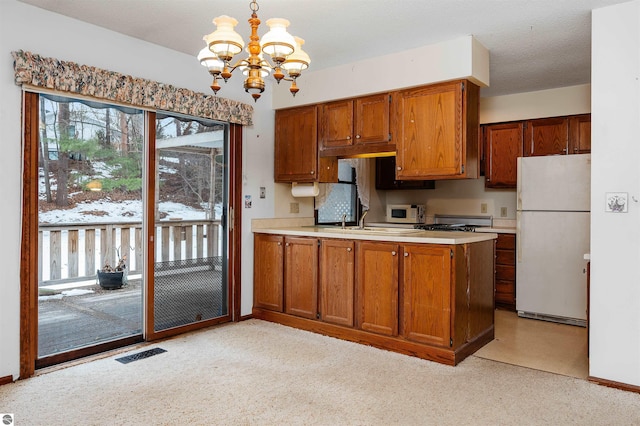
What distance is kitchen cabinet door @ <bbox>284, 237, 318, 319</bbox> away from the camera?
158 inches

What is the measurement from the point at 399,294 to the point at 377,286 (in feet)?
0.68

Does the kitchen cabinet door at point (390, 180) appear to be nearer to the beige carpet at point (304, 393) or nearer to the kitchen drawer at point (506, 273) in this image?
the kitchen drawer at point (506, 273)

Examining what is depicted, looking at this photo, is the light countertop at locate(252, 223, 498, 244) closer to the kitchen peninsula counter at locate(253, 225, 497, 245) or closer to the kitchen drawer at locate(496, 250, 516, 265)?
the kitchen peninsula counter at locate(253, 225, 497, 245)

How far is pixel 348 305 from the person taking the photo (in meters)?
Answer: 3.77

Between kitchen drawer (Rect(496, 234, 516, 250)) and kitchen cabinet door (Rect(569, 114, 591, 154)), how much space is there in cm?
113

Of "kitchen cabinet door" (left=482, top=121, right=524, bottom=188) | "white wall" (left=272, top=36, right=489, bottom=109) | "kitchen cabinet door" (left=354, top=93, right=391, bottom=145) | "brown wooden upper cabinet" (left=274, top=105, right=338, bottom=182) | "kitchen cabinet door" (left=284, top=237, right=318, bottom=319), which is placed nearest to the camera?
"white wall" (left=272, top=36, right=489, bottom=109)

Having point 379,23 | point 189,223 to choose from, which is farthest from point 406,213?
point 379,23

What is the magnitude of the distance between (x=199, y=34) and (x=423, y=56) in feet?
5.95

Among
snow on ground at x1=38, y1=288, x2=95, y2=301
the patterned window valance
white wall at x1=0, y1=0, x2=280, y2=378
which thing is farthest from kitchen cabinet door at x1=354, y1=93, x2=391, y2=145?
snow on ground at x1=38, y1=288, x2=95, y2=301

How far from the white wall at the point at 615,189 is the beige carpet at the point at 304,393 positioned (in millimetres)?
301

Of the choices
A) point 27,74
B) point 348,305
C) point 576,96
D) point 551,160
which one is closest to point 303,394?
point 348,305

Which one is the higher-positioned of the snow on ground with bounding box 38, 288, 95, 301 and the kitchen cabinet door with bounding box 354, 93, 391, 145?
the kitchen cabinet door with bounding box 354, 93, 391, 145

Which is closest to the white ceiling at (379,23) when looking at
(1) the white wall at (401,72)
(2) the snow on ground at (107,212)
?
(1) the white wall at (401,72)

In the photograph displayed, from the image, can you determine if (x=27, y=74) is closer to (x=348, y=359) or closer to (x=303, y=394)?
(x=303, y=394)
